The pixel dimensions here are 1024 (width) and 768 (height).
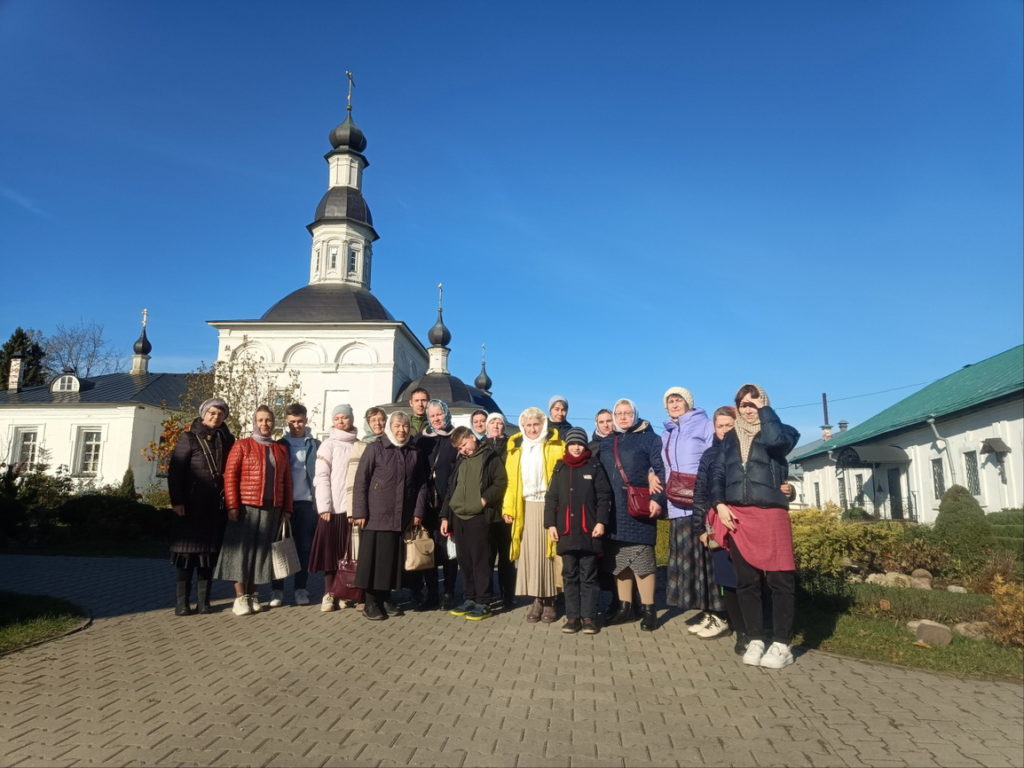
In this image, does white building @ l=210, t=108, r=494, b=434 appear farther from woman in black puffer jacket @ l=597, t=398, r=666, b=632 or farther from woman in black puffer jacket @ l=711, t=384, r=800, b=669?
woman in black puffer jacket @ l=711, t=384, r=800, b=669

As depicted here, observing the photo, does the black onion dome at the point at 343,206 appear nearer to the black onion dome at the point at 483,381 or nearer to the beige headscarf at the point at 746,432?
the black onion dome at the point at 483,381

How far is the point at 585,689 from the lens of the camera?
444 centimetres

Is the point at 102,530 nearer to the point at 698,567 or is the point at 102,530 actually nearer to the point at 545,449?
the point at 545,449

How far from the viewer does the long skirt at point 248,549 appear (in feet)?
22.5

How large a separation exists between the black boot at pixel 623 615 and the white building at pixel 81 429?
3639 cm

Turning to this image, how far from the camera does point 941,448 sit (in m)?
19.8

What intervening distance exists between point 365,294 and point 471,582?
35373 mm

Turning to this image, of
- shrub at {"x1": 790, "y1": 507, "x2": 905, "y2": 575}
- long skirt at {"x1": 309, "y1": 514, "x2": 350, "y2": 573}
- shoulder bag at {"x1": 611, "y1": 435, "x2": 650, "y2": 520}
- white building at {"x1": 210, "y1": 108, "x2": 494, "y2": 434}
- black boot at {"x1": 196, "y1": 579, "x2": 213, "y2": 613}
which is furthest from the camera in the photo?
white building at {"x1": 210, "y1": 108, "x2": 494, "y2": 434}

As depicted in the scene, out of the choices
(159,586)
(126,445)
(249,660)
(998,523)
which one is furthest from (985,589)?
(126,445)

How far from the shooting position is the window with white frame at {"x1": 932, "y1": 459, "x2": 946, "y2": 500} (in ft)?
65.3

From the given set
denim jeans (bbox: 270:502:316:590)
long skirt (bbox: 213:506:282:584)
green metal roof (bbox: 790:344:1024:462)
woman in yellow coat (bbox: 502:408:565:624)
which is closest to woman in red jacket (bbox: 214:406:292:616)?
long skirt (bbox: 213:506:282:584)

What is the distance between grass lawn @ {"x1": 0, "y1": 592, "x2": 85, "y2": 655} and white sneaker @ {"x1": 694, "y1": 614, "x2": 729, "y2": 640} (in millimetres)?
5427

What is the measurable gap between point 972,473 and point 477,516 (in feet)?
55.9

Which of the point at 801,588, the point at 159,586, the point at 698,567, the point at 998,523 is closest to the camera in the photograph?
the point at 698,567
